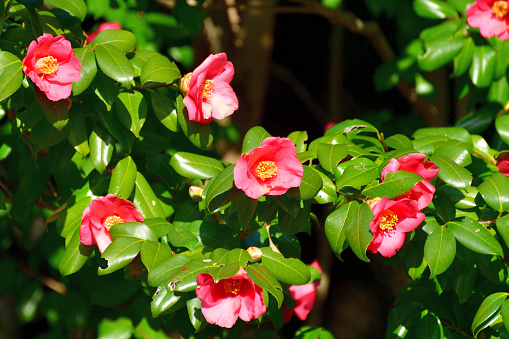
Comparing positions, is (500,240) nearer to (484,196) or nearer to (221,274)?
(484,196)

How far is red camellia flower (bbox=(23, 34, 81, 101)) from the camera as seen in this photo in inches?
42.8

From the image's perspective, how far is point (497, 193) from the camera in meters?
1.20

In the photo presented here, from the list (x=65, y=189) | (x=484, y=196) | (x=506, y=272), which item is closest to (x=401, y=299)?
(x=506, y=272)

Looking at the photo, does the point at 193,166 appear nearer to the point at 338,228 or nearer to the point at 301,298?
the point at 338,228

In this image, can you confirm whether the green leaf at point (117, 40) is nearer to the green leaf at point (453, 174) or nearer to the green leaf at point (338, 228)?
the green leaf at point (338, 228)

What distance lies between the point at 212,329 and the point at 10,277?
72 centimetres

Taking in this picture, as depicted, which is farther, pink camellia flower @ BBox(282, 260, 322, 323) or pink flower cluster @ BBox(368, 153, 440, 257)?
pink camellia flower @ BBox(282, 260, 322, 323)

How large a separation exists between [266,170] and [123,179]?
1.18ft

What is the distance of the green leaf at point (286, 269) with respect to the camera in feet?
3.72

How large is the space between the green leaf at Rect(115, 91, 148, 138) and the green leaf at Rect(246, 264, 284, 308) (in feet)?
1.23

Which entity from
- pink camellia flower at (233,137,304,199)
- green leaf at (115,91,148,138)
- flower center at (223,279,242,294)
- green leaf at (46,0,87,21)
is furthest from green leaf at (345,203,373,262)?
green leaf at (46,0,87,21)

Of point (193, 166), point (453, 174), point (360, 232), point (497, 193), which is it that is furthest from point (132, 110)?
point (497, 193)

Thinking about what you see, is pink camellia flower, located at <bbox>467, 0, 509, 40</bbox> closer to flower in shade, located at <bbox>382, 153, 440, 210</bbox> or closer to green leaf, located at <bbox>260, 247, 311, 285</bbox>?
flower in shade, located at <bbox>382, 153, 440, 210</bbox>

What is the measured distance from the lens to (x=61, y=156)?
4.33 feet
